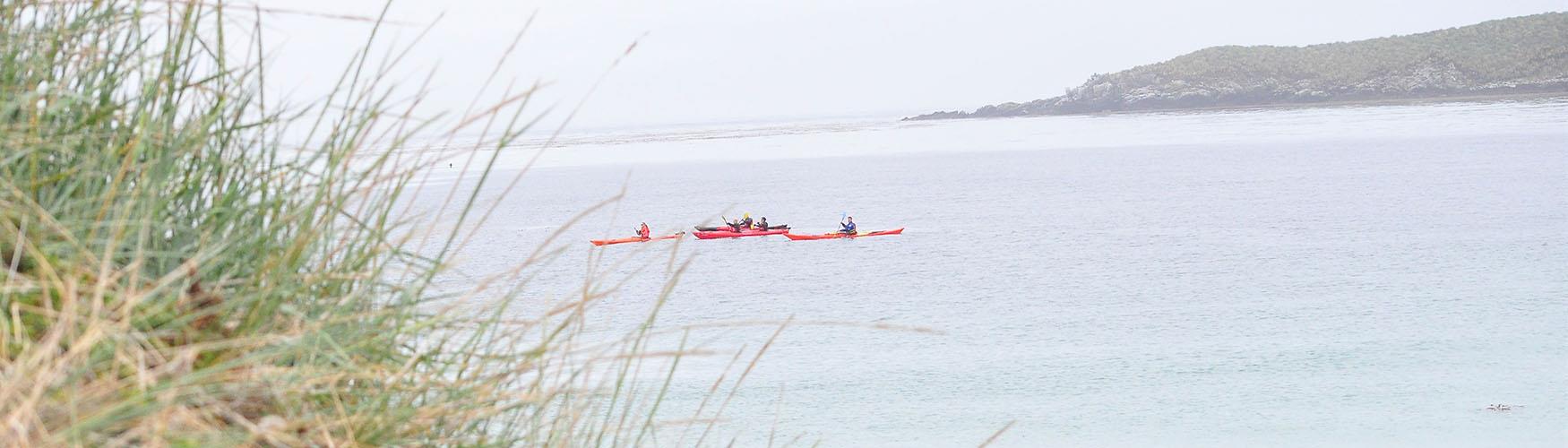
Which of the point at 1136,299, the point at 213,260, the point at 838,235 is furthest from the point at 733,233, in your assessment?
the point at 213,260

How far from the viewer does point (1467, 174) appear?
60.3 meters

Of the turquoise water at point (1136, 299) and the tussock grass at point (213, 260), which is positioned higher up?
the tussock grass at point (213, 260)

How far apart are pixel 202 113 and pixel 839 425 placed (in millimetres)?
16948

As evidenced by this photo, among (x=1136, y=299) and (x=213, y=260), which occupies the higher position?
(x=213, y=260)

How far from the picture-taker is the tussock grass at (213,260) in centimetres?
136

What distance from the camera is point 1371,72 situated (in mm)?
127438

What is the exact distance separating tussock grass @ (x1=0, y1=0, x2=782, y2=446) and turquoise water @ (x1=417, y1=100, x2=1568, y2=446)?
1.27ft

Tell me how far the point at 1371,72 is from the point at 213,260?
454 feet

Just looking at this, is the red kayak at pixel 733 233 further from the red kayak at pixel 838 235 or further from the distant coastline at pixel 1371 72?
the distant coastline at pixel 1371 72

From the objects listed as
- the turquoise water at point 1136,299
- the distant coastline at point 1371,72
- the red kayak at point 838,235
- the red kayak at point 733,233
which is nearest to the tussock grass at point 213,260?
the turquoise water at point 1136,299

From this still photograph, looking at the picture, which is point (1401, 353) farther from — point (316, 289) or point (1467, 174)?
point (1467, 174)

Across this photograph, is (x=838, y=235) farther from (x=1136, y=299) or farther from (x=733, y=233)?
(x=1136, y=299)

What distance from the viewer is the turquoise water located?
18.9 m

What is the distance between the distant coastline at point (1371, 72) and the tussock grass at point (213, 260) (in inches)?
5261
